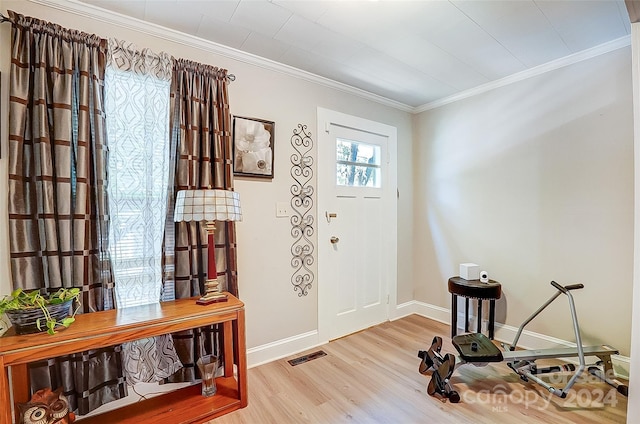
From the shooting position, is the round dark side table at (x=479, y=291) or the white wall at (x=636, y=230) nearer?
the white wall at (x=636, y=230)

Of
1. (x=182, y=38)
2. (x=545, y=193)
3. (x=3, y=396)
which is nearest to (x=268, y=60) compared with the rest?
(x=182, y=38)

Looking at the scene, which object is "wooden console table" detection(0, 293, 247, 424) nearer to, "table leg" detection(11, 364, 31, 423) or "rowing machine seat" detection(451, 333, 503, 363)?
"table leg" detection(11, 364, 31, 423)

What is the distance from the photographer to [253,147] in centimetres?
232

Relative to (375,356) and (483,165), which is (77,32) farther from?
(483,165)

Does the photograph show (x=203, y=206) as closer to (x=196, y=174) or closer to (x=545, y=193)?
(x=196, y=174)

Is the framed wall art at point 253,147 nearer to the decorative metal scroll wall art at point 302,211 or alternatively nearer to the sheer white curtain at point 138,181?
the decorative metal scroll wall art at point 302,211

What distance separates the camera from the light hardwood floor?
1.78 metres

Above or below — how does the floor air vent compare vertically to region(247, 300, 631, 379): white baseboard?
below

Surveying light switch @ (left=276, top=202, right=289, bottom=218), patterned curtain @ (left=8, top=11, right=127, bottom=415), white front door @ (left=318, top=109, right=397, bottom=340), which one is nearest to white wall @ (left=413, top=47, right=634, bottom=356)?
white front door @ (left=318, top=109, right=397, bottom=340)

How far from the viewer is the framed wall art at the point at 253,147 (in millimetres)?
2254

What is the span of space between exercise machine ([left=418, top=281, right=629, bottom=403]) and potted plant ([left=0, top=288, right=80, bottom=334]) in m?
2.23

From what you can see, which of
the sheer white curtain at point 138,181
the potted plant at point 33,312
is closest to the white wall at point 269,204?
the sheer white curtain at point 138,181

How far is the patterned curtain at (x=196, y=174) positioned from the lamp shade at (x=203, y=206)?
0.22m

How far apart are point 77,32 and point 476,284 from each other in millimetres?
3389
